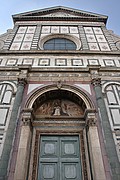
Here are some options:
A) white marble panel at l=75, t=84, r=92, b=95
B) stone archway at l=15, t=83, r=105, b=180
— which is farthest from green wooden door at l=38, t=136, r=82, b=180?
white marble panel at l=75, t=84, r=92, b=95

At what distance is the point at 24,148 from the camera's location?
6.41 metres

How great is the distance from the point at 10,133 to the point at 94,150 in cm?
293

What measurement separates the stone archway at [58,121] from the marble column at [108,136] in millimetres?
324

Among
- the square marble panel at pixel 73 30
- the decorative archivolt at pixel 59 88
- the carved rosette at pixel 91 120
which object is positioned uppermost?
the square marble panel at pixel 73 30

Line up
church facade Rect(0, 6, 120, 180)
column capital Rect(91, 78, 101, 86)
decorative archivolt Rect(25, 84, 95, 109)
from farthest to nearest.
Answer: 1. column capital Rect(91, 78, 101, 86)
2. decorative archivolt Rect(25, 84, 95, 109)
3. church facade Rect(0, 6, 120, 180)

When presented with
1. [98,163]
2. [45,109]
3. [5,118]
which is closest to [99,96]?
[45,109]

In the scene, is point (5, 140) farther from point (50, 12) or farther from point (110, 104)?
point (50, 12)

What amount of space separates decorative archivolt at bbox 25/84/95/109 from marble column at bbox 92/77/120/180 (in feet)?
1.31

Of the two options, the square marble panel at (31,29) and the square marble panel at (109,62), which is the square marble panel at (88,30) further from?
the square marble panel at (109,62)

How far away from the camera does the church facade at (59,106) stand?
6445 mm

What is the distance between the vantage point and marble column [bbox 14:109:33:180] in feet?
19.2

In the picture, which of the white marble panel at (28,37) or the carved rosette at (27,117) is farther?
the white marble panel at (28,37)

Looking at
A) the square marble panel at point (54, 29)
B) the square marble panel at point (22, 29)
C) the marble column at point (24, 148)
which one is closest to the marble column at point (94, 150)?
the marble column at point (24, 148)

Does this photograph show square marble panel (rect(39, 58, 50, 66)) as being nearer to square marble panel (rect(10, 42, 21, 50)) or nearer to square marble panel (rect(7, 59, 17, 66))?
square marble panel (rect(7, 59, 17, 66))
